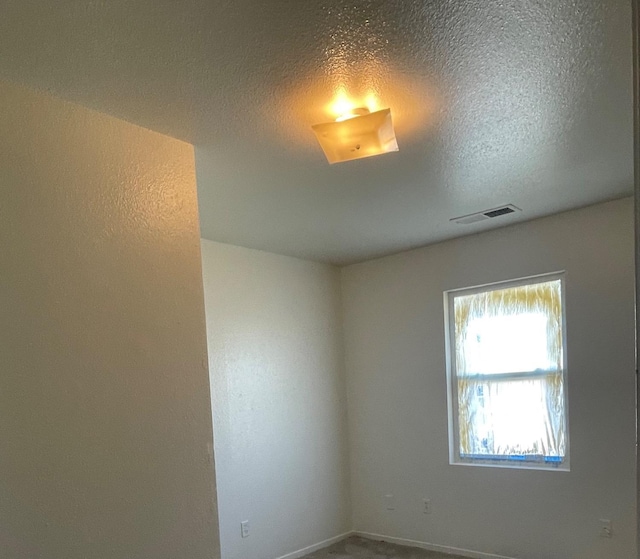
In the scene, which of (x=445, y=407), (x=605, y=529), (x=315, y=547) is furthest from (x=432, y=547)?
(x=605, y=529)

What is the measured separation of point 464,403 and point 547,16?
3344mm

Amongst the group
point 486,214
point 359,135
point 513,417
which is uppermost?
point 359,135

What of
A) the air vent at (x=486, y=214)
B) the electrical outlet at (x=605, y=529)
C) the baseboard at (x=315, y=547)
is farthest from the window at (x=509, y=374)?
the baseboard at (x=315, y=547)

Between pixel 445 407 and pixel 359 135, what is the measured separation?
9.62ft

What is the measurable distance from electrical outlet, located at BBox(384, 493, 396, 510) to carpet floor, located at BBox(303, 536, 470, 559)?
0.28 m

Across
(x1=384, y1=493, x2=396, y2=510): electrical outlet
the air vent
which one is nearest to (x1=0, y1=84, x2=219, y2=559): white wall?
the air vent

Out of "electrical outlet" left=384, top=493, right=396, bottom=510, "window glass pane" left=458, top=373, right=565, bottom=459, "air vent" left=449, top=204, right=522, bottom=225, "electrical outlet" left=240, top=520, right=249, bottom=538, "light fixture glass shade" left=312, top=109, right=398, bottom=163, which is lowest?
"electrical outlet" left=384, top=493, right=396, bottom=510

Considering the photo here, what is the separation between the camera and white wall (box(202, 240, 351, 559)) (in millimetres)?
4156

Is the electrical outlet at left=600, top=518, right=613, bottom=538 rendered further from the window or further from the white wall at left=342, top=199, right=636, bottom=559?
the window

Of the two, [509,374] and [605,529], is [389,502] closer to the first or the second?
[509,374]

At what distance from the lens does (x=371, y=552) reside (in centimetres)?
450

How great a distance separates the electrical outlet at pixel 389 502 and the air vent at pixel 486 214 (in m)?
2.38

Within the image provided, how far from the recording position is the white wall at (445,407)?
369cm

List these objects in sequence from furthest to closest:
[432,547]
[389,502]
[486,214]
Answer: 1. [389,502]
2. [432,547]
3. [486,214]
